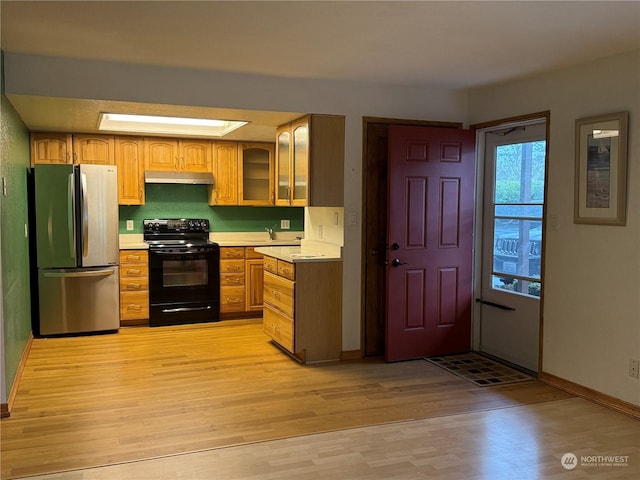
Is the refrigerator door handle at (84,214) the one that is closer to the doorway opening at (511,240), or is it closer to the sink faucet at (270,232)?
the sink faucet at (270,232)

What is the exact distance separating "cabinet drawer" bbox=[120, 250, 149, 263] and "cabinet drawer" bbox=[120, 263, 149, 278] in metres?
0.04

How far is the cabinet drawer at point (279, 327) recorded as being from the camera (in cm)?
483

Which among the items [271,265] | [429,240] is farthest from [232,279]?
[429,240]

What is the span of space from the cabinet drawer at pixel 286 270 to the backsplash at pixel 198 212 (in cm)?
227

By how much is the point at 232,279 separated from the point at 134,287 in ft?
3.46

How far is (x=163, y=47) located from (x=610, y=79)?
287 cm

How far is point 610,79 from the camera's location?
12.3 ft

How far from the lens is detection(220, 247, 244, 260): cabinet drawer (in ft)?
21.2

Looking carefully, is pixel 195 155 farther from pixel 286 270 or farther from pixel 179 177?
pixel 286 270

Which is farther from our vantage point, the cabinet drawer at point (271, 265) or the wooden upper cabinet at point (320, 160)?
the cabinet drawer at point (271, 265)

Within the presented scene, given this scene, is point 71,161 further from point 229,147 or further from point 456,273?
point 456,273

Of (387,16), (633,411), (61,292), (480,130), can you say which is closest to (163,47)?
(387,16)

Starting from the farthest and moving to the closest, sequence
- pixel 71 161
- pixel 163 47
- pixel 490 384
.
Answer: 1. pixel 71 161
2. pixel 490 384
3. pixel 163 47

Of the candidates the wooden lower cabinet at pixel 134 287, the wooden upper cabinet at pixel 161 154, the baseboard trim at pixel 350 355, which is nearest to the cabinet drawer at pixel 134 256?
the wooden lower cabinet at pixel 134 287
